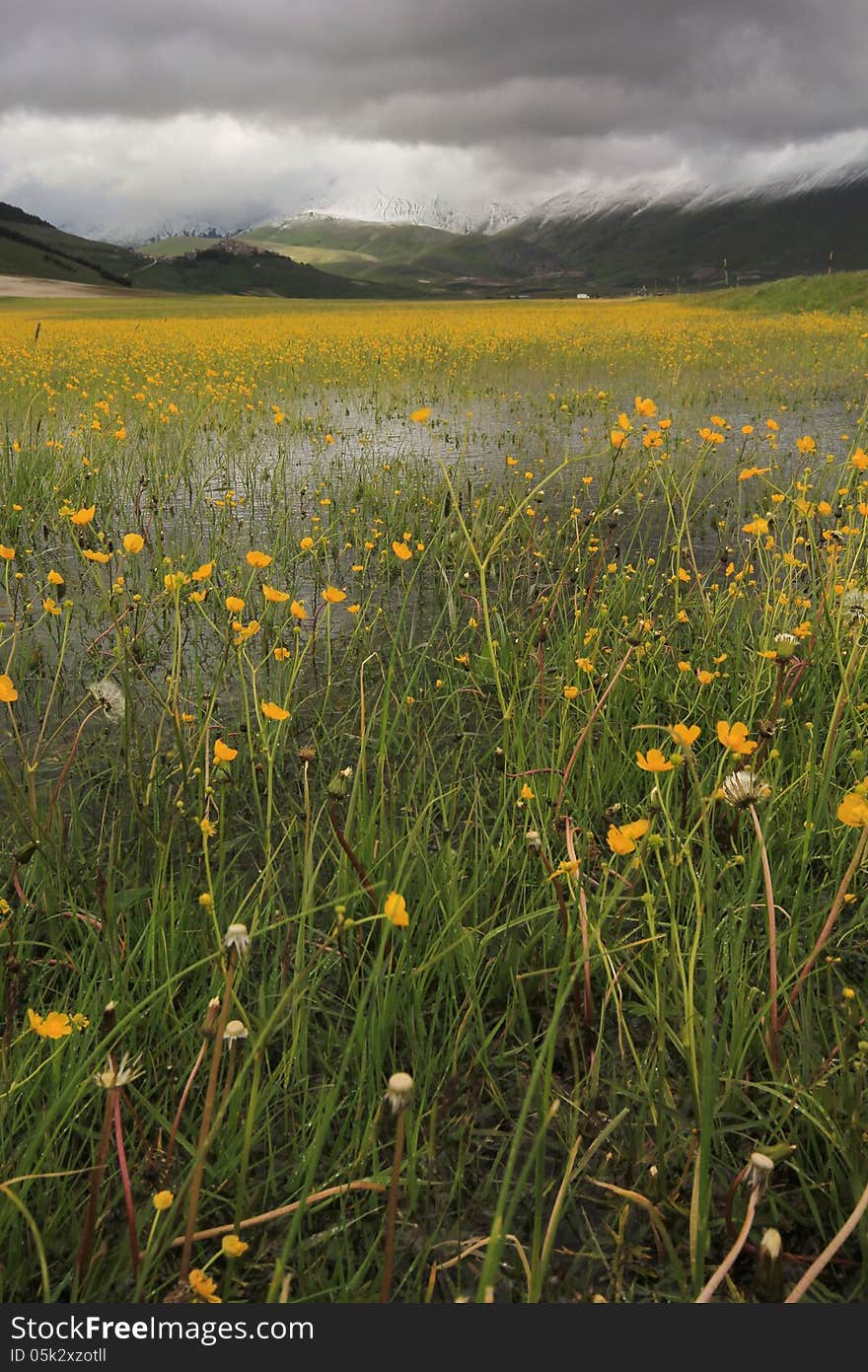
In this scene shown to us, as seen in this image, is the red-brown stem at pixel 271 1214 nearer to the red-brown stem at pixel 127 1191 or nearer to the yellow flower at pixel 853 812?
the red-brown stem at pixel 127 1191

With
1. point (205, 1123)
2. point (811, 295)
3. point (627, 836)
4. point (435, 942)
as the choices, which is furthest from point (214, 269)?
point (205, 1123)

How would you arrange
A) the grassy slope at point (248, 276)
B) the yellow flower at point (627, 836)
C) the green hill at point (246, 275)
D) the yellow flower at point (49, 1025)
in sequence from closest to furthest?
the yellow flower at point (49, 1025)
the yellow flower at point (627, 836)
the grassy slope at point (248, 276)
the green hill at point (246, 275)

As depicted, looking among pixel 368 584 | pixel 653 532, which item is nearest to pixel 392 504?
pixel 368 584

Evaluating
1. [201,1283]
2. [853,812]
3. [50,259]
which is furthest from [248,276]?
[201,1283]

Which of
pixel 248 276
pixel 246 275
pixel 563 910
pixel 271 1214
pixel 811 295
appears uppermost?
pixel 246 275

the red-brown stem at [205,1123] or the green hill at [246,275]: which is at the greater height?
the green hill at [246,275]

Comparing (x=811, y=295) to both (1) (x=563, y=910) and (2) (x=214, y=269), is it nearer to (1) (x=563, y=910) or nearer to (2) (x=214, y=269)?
(1) (x=563, y=910)

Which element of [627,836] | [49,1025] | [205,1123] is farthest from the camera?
[627,836]

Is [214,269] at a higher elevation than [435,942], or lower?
higher

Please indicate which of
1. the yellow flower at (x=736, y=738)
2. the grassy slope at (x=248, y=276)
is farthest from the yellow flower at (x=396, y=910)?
the grassy slope at (x=248, y=276)

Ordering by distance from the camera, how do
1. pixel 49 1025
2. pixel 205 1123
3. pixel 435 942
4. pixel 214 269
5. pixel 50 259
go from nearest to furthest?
pixel 205 1123
pixel 49 1025
pixel 435 942
pixel 50 259
pixel 214 269

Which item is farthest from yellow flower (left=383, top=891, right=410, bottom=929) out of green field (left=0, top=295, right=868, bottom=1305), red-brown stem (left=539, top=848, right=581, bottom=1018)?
red-brown stem (left=539, top=848, right=581, bottom=1018)

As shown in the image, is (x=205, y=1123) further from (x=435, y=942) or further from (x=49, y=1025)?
(x=435, y=942)

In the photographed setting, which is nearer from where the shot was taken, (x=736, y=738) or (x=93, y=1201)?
(x=93, y=1201)
